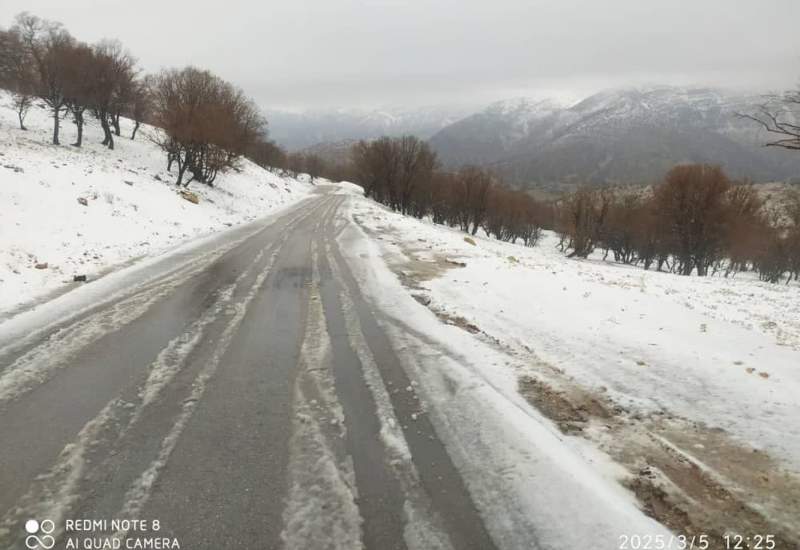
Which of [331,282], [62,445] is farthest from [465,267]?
[62,445]

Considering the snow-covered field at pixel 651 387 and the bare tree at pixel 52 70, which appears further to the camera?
the bare tree at pixel 52 70

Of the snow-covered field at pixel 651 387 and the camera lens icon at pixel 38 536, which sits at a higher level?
the snow-covered field at pixel 651 387

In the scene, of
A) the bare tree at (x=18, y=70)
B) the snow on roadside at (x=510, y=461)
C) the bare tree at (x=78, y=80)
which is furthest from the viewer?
the bare tree at (x=18, y=70)

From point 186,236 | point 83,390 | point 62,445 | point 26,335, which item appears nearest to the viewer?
point 62,445

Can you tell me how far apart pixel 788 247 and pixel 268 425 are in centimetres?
7076

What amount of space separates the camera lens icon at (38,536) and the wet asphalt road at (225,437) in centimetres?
4

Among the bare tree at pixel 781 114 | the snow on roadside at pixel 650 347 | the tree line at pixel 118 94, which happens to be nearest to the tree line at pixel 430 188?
the tree line at pixel 118 94

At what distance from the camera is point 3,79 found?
37469 mm

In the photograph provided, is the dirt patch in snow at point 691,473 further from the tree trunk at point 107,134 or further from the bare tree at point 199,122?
the tree trunk at point 107,134

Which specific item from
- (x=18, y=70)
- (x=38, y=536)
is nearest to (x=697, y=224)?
(x=38, y=536)

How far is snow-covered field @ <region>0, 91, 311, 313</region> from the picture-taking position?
1193 centimetres

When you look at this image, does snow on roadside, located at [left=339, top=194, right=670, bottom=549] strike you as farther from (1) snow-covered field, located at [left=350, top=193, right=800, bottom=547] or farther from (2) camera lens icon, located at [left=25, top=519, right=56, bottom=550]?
(2) camera lens icon, located at [left=25, top=519, right=56, bottom=550]

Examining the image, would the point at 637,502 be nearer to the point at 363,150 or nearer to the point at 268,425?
the point at 268,425
